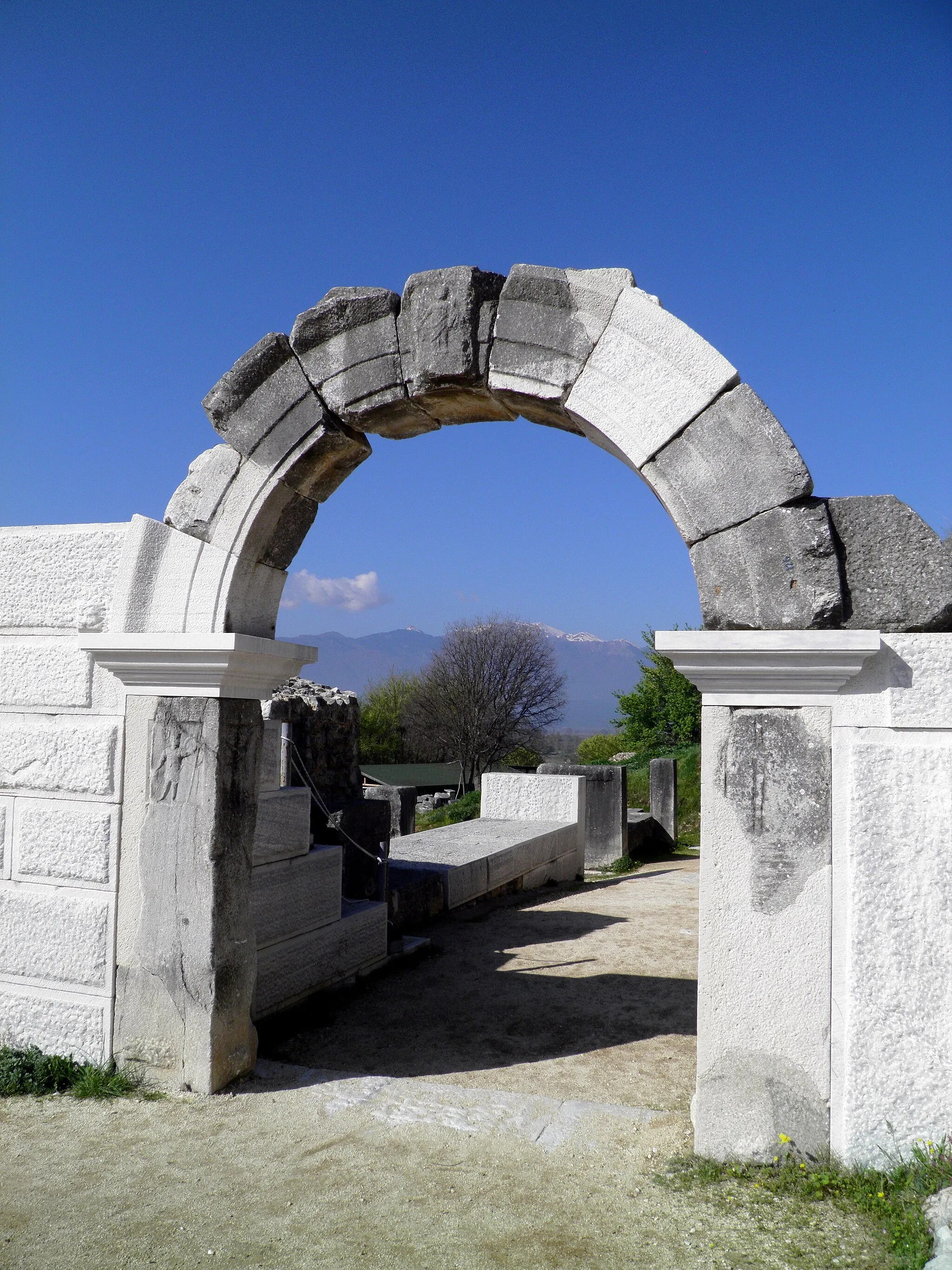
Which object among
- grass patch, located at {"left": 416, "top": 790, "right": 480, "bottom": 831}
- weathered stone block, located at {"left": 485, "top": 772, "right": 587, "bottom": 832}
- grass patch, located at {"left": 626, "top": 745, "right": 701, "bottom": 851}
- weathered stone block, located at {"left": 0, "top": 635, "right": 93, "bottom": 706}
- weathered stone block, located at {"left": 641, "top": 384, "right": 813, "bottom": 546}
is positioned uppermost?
weathered stone block, located at {"left": 641, "top": 384, "right": 813, "bottom": 546}

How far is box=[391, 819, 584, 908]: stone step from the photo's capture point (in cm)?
791

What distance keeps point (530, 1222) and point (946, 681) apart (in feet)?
7.39

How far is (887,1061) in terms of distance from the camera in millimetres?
3002

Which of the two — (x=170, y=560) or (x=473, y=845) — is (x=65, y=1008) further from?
(x=473, y=845)

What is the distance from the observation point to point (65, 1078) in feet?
13.0

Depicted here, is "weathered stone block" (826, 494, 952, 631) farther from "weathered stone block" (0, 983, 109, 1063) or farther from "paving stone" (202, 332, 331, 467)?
"weathered stone block" (0, 983, 109, 1063)

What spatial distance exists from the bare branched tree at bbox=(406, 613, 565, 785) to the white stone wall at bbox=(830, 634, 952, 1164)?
2694 cm

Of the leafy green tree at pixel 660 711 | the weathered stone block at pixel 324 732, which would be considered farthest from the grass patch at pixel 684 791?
the weathered stone block at pixel 324 732

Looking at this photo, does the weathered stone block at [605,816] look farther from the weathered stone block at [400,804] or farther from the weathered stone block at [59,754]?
the weathered stone block at [59,754]

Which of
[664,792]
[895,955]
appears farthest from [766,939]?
[664,792]

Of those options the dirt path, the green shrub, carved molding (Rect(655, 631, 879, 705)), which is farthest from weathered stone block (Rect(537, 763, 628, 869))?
the green shrub

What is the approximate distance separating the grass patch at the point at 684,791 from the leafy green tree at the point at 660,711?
236cm

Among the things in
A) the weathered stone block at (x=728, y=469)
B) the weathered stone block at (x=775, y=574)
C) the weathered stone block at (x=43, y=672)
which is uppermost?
the weathered stone block at (x=728, y=469)

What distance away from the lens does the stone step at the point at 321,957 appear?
15.8ft
